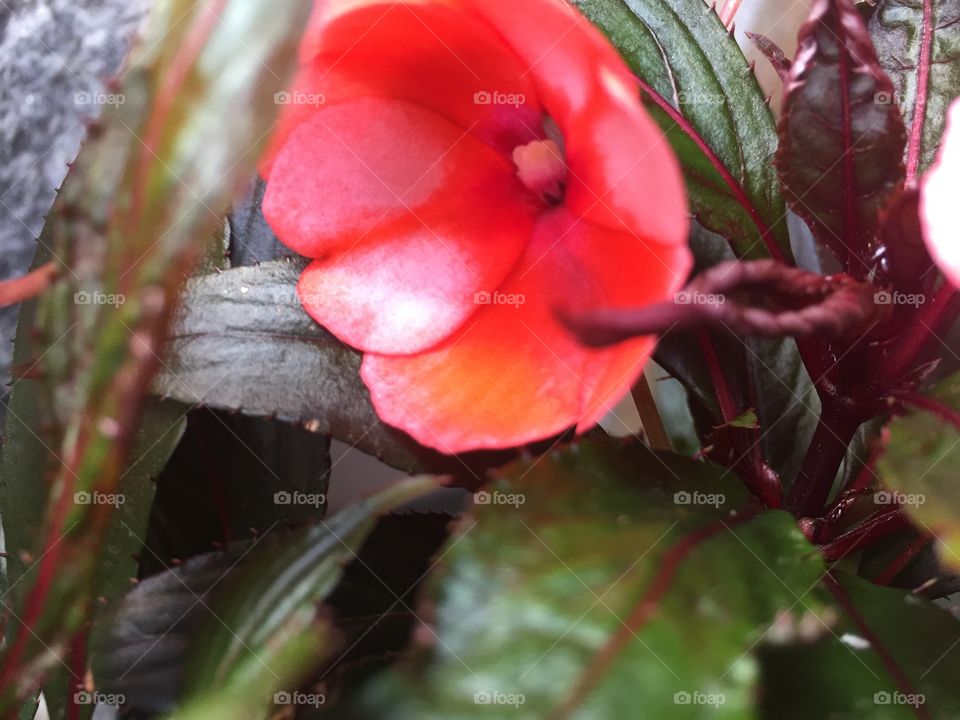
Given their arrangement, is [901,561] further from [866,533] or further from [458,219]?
[458,219]

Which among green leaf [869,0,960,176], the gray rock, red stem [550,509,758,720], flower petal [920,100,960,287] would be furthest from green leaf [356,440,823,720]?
the gray rock

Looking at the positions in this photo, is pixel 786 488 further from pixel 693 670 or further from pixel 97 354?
pixel 97 354

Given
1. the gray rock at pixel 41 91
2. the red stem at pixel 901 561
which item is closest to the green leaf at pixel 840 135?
the red stem at pixel 901 561

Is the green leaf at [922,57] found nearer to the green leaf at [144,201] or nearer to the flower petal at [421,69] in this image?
the flower petal at [421,69]

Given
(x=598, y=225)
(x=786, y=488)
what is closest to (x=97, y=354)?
(x=598, y=225)

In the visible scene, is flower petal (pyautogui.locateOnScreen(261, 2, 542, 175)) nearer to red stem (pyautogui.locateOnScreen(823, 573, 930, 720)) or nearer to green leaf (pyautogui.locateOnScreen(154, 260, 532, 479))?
green leaf (pyautogui.locateOnScreen(154, 260, 532, 479))

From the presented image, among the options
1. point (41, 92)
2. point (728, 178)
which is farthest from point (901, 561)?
point (41, 92)
